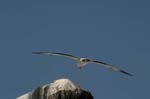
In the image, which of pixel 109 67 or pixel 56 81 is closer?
pixel 56 81

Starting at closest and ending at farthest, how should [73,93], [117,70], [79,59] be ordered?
[73,93]
[117,70]
[79,59]

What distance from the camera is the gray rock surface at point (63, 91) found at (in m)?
45.3

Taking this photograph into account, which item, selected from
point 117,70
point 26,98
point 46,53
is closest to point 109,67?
point 117,70

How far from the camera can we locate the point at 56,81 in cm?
4597

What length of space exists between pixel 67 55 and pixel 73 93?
15.6 meters

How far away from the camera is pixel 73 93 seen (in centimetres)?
4531

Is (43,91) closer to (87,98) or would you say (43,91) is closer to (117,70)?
(87,98)

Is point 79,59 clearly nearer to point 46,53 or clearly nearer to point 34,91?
point 46,53

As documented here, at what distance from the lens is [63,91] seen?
45.4 m

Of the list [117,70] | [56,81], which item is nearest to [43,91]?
[56,81]

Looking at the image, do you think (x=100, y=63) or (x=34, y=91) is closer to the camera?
(x=34, y=91)

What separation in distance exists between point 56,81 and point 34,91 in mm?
2029

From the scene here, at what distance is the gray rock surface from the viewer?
45.3 metres

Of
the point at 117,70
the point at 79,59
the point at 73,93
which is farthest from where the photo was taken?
the point at 79,59
